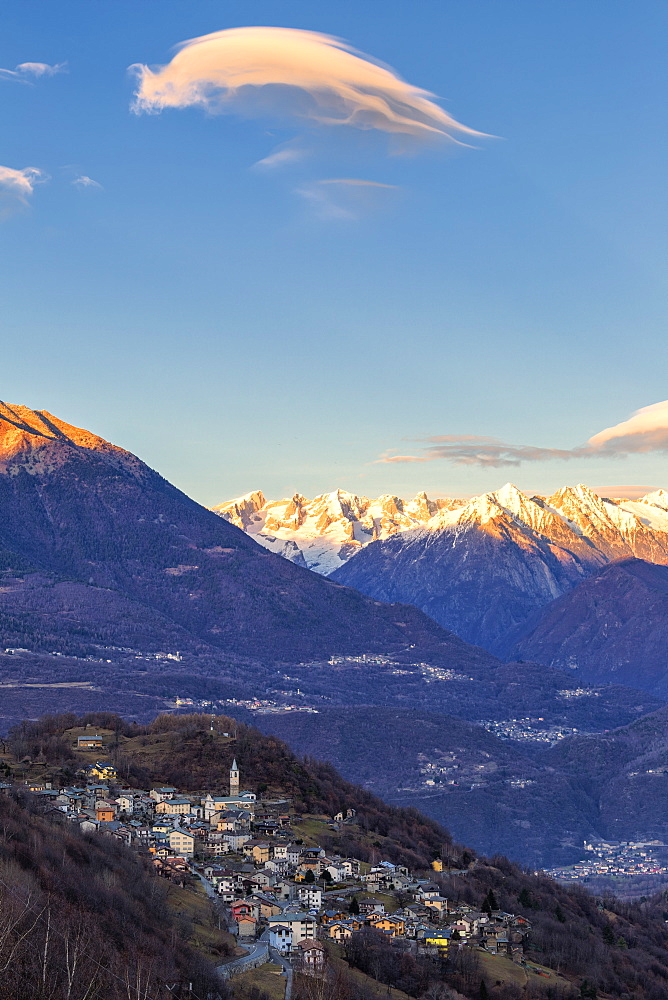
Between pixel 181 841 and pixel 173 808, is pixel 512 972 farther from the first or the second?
pixel 173 808

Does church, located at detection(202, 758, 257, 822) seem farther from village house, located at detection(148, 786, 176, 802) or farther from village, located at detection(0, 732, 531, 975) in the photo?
village house, located at detection(148, 786, 176, 802)

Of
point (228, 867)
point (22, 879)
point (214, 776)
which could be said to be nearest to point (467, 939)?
point (228, 867)

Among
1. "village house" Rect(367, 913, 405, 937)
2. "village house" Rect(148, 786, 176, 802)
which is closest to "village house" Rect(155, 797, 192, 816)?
"village house" Rect(148, 786, 176, 802)

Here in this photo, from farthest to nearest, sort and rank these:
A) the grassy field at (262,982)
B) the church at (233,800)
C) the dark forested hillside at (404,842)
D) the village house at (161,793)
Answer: the village house at (161,793)
the church at (233,800)
the dark forested hillside at (404,842)
the grassy field at (262,982)

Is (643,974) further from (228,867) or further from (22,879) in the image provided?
(22,879)

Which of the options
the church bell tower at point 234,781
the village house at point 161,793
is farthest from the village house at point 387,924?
the church bell tower at point 234,781

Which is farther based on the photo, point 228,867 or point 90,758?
point 90,758

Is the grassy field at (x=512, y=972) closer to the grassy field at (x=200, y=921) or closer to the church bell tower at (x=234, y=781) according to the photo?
the grassy field at (x=200, y=921)
